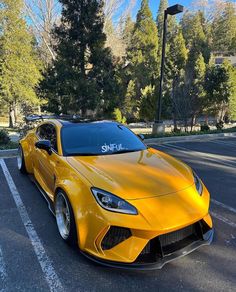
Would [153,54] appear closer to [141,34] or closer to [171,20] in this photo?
[141,34]

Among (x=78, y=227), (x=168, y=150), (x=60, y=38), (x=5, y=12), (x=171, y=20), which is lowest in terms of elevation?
(x=168, y=150)

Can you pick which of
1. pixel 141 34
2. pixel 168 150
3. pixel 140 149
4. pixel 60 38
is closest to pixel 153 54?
pixel 141 34

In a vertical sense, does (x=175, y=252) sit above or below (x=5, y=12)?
below

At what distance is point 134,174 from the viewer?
9.18 feet

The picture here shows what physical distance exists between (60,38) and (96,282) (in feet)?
37.3

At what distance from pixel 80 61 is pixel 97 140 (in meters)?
9.04

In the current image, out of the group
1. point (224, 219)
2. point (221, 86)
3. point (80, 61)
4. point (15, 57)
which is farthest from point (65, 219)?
point (15, 57)

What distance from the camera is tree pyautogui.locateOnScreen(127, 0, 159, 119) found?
30.4 metres

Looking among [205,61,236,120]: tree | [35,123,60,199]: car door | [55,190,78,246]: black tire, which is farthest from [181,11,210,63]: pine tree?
[55,190,78,246]: black tire

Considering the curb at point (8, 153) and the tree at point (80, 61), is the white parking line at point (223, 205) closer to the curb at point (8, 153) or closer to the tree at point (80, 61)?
the curb at point (8, 153)

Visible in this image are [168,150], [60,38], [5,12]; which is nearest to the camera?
[168,150]

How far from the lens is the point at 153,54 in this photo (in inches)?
1216

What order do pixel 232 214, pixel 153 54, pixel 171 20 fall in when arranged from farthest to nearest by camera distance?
pixel 171 20
pixel 153 54
pixel 232 214

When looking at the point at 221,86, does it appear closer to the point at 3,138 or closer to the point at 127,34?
the point at 127,34
